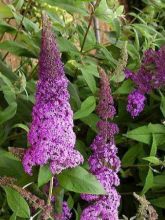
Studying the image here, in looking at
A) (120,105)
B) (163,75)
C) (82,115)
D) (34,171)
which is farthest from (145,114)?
(34,171)

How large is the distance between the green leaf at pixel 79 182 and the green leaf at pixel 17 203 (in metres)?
0.11

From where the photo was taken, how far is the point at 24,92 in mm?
1721

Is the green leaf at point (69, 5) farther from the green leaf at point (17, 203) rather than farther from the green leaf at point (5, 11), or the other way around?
the green leaf at point (17, 203)

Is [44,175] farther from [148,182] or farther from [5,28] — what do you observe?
[5,28]

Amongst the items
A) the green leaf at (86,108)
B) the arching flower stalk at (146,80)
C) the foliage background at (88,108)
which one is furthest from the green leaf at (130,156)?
the green leaf at (86,108)

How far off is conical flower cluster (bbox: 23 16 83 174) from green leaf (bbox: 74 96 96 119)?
310 mm

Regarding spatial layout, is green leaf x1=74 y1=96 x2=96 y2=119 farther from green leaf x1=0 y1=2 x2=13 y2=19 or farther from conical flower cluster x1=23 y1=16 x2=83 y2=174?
green leaf x1=0 y1=2 x2=13 y2=19

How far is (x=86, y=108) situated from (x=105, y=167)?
12.2 inches

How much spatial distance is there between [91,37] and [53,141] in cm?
84

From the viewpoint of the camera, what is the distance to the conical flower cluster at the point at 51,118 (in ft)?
3.99

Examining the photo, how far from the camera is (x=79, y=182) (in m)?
1.27

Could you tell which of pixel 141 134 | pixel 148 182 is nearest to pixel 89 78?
pixel 141 134

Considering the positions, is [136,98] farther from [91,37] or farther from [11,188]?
[11,188]

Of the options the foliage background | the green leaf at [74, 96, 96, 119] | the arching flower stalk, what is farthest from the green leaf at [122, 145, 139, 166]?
the green leaf at [74, 96, 96, 119]
